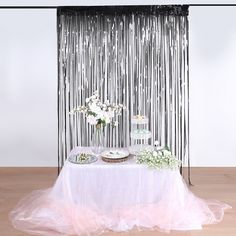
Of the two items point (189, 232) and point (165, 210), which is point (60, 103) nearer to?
point (165, 210)

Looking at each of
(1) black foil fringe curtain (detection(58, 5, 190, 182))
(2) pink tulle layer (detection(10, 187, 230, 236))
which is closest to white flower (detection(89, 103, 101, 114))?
(2) pink tulle layer (detection(10, 187, 230, 236))

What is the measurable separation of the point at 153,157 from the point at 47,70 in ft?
7.12

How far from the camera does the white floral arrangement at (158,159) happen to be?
116 inches

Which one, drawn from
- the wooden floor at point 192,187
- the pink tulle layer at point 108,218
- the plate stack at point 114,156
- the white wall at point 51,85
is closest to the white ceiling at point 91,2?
the white wall at point 51,85

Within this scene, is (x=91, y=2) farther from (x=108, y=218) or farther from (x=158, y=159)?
(x=108, y=218)

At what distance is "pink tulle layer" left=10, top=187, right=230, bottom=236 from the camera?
9.37ft

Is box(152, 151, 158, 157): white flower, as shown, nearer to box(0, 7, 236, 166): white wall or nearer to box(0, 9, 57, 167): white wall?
box(0, 7, 236, 166): white wall

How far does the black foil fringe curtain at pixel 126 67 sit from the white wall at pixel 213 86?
0.16m

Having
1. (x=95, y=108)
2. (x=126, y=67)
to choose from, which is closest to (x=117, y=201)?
(x=95, y=108)

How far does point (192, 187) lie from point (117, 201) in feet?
4.41

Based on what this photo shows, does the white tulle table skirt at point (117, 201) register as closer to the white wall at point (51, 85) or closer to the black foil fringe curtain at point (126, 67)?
the black foil fringe curtain at point (126, 67)

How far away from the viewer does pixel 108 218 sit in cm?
298

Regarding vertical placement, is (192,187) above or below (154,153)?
below

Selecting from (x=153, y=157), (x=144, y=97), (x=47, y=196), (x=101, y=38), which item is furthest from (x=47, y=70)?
(x=153, y=157)
